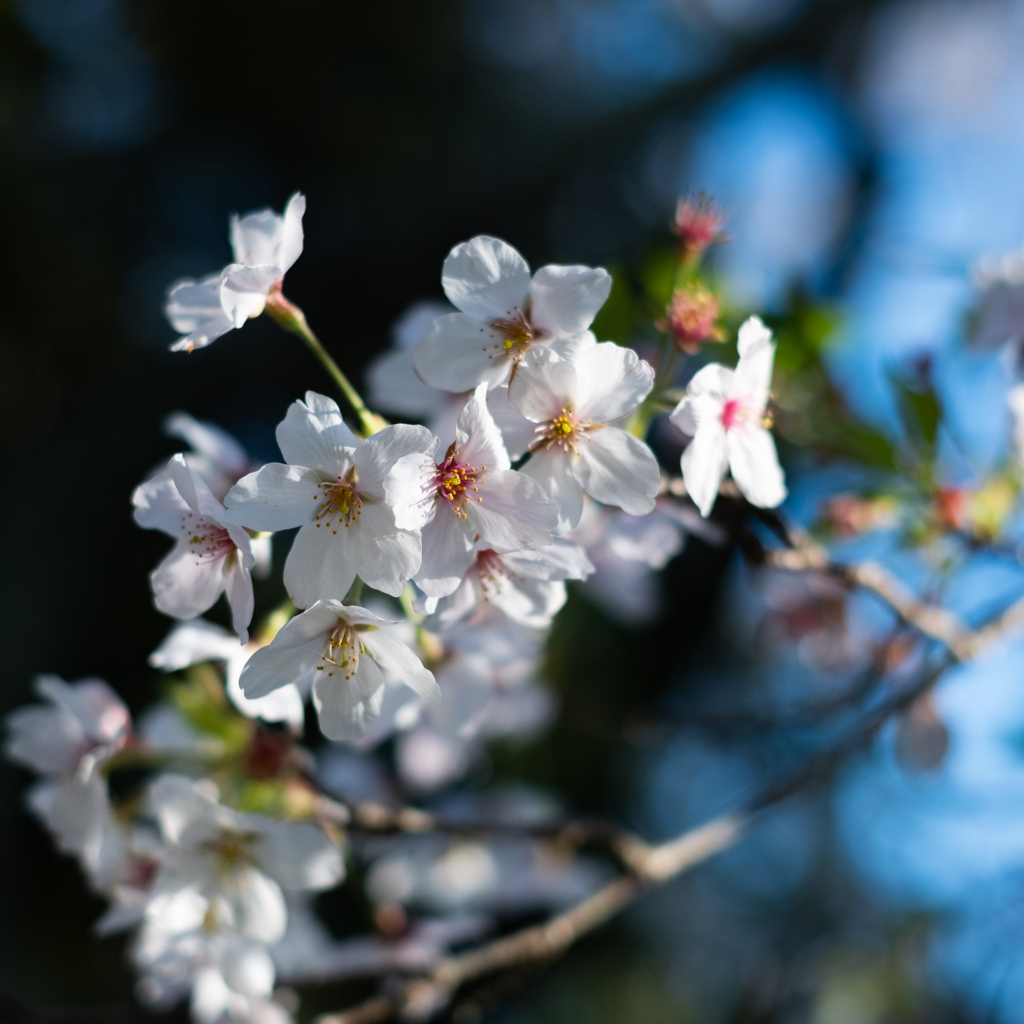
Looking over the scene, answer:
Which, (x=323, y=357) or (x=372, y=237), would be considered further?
(x=372, y=237)

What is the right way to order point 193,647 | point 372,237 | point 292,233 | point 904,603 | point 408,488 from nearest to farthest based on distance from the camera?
point 408,488, point 292,233, point 193,647, point 904,603, point 372,237

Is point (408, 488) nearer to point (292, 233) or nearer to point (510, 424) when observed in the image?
point (510, 424)

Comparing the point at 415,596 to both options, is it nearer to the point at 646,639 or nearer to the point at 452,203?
the point at 646,639

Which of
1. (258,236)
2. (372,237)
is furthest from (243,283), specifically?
(372,237)

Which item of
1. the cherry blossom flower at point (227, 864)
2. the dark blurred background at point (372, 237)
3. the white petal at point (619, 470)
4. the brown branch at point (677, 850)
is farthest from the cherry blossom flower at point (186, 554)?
the dark blurred background at point (372, 237)

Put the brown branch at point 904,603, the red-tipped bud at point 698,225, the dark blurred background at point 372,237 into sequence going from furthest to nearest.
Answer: the dark blurred background at point 372,237
the red-tipped bud at point 698,225
the brown branch at point 904,603

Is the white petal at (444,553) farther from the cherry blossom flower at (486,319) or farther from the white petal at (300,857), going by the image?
the white petal at (300,857)

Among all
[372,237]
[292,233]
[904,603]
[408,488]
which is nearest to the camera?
[408,488]
